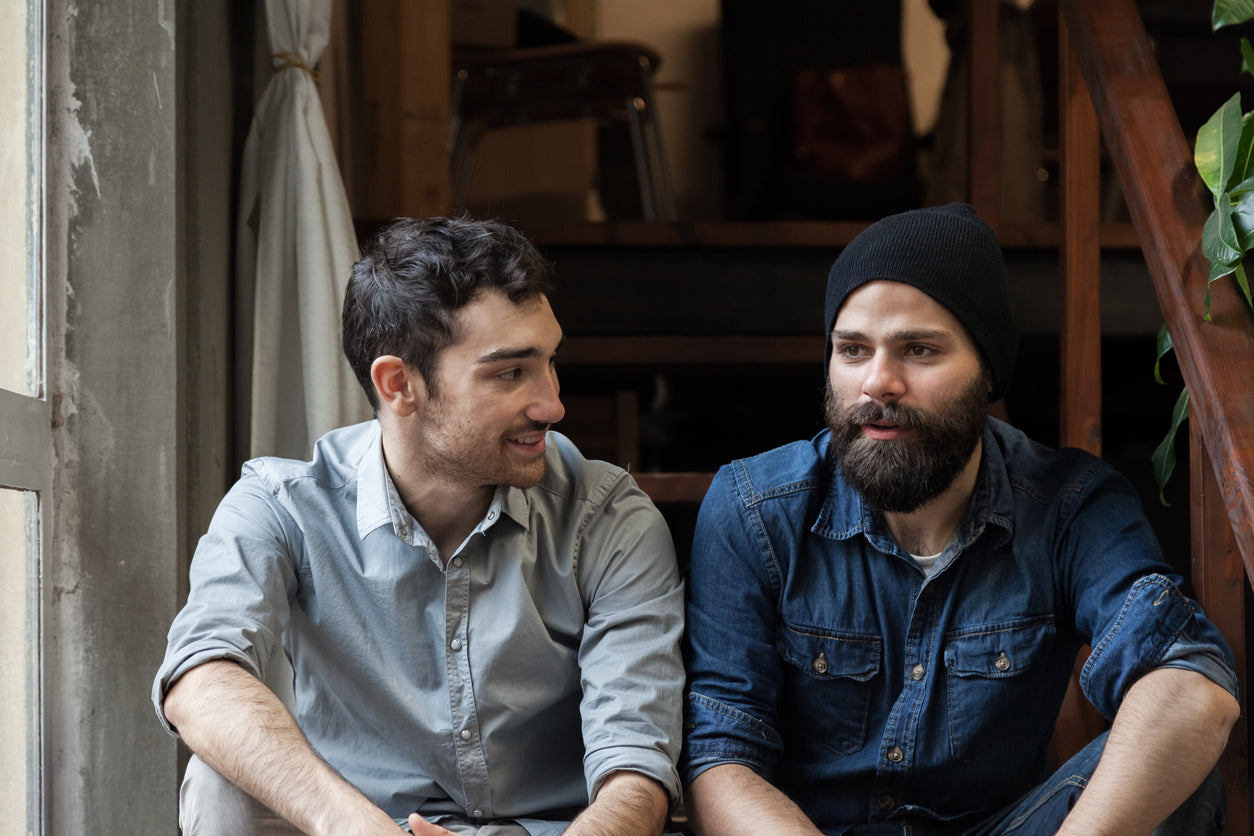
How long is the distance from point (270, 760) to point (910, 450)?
885 millimetres

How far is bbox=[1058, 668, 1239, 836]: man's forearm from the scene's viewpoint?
144 cm

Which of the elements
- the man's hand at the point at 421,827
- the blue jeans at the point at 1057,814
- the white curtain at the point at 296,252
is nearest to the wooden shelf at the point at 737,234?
the white curtain at the point at 296,252

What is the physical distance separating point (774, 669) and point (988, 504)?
0.37 m

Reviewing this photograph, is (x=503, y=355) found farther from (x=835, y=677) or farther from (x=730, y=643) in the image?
(x=835, y=677)

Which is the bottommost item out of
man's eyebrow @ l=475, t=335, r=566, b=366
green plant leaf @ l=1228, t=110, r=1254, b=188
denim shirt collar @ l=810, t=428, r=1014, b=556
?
denim shirt collar @ l=810, t=428, r=1014, b=556

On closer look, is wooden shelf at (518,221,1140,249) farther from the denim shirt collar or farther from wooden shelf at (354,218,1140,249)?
the denim shirt collar

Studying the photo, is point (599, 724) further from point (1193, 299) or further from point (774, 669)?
point (1193, 299)

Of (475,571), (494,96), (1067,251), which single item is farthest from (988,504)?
(494,96)

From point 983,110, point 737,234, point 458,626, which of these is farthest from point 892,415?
point 983,110

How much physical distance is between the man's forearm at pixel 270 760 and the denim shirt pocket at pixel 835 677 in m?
0.58

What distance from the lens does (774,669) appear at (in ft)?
5.47

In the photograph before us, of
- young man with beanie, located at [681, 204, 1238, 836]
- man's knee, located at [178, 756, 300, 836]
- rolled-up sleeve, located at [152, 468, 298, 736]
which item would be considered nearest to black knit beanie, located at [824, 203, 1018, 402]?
young man with beanie, located at [681, 204, 1238, 836]

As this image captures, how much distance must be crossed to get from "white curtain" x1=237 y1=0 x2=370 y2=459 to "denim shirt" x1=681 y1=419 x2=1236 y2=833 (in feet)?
2.42

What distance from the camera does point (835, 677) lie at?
1681 millimetres
